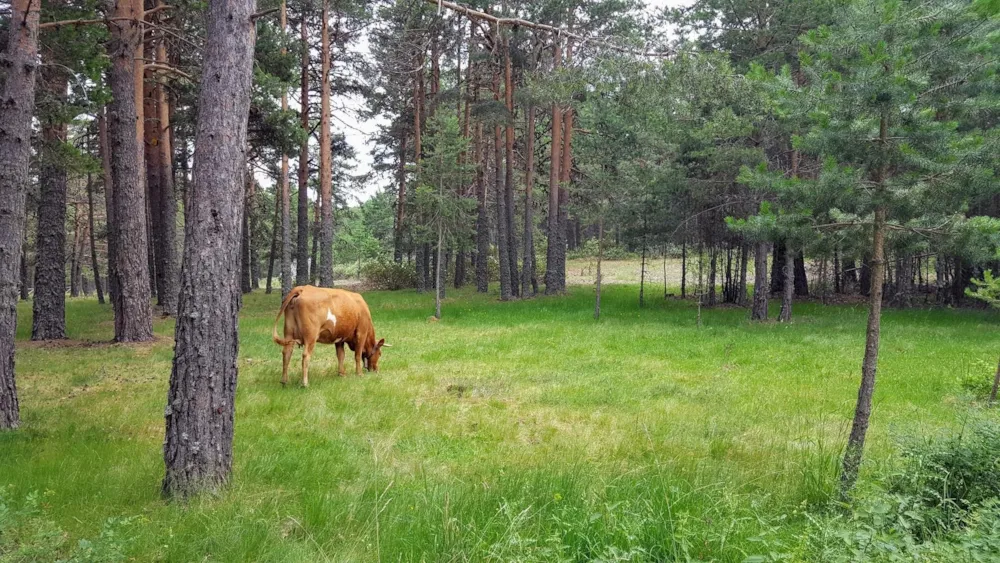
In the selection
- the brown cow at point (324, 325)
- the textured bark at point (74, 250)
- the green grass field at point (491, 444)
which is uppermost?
the textured bark at point (74, 250)

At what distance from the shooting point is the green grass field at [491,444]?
3.57 meters

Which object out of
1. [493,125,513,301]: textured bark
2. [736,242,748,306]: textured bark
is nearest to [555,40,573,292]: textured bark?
[493,125,513,301]: textured bark

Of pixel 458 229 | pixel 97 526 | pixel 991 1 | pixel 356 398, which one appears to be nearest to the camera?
pixel 97 526

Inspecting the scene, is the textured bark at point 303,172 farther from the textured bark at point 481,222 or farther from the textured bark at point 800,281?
the textured bark at point 800,281

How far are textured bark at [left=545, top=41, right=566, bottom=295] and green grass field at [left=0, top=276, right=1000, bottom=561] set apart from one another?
42.0 ft

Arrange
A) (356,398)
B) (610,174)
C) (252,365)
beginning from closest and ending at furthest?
1. (356,398)
2. (252,365)
3. (610,174)

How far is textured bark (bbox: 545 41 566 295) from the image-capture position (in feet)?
84.1

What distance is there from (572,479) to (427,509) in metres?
1.18

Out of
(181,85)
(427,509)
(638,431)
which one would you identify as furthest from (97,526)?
(181,85)

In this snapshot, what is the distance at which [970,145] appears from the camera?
554cm

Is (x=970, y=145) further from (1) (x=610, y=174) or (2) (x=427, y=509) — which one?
(1) (x=610, y=174)

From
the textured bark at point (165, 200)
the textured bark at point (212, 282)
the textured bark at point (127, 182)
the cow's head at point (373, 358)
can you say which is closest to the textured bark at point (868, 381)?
the textured bark at point (212, 282)

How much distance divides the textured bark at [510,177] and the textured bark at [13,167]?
1766 cm

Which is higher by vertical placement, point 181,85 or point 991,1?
point 181,85
